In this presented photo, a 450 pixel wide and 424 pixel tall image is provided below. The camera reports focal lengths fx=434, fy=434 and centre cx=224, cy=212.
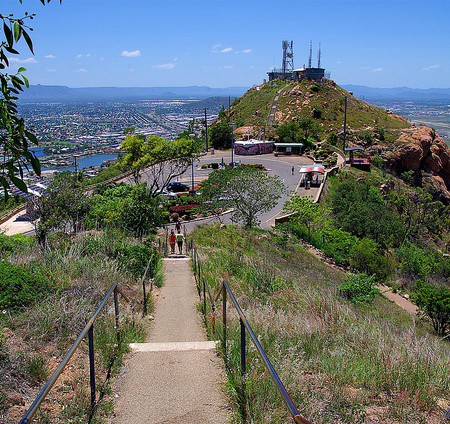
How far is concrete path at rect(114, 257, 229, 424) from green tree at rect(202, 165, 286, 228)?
2067cm

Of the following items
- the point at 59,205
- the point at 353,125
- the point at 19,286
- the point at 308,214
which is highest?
the point at 19,286

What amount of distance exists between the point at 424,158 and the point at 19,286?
64595mm

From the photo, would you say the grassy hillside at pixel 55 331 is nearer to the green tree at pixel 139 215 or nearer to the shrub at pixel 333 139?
the green tree at pixel 139 215

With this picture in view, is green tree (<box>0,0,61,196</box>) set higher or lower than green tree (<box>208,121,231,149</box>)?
higher

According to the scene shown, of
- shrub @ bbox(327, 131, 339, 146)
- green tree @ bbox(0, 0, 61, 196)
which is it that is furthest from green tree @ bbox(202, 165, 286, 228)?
shrub @ bbox(327, 131, 339, 146)

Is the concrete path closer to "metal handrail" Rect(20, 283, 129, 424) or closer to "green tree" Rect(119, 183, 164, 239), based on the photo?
"metal handrail" Rect(20, 283, 129, 424)

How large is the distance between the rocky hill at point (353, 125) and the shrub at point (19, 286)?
190 ft

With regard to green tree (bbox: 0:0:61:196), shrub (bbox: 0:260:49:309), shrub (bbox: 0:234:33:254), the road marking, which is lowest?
shrub (bbox: 0:234:33:254)

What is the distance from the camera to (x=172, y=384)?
185 inches

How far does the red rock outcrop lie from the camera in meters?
59.2

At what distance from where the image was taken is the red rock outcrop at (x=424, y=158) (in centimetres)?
5919

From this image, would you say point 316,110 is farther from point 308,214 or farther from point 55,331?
point 55,331

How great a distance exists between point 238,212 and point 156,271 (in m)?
17.1

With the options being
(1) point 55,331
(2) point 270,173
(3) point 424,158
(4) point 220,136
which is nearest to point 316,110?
(4) point 220,136
